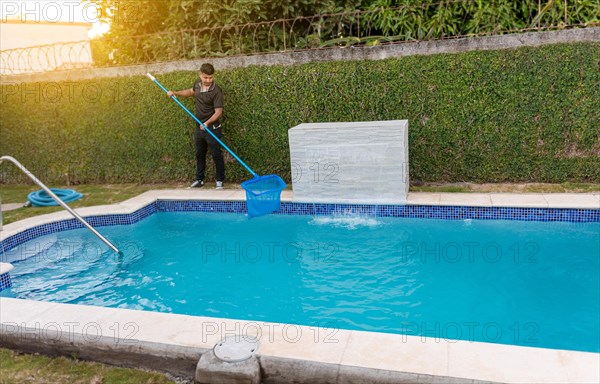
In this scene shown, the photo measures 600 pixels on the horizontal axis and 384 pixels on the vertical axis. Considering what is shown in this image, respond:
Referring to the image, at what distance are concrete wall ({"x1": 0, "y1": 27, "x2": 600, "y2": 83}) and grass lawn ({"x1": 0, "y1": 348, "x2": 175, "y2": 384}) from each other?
598 cm

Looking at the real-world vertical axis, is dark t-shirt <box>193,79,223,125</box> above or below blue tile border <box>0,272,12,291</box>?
above

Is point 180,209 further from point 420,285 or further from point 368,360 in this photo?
point 368,360

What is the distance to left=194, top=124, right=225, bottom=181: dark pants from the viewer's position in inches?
322

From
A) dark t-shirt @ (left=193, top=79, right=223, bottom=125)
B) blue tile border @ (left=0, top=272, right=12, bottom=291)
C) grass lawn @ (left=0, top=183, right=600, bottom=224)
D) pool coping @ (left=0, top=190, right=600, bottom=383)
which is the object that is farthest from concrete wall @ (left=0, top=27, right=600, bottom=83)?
pool coping @ (left=0, top=190, right=600, bottom=383)

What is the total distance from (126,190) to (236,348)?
20.8ft

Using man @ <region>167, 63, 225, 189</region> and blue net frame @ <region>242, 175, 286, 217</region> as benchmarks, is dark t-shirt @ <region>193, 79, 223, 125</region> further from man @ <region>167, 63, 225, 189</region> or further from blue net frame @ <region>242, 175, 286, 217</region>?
blue net frame @ <region>242, 175, 286, 217</region>

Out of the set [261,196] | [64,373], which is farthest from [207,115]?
[64,373]

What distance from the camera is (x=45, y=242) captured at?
21.7 ft

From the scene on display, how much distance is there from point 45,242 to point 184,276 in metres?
2.45

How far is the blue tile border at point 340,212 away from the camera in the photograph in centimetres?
621

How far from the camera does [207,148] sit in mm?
8602

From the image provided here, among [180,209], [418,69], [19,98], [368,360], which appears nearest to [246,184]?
[180,209]

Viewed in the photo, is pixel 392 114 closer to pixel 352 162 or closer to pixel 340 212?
pixel 352 162

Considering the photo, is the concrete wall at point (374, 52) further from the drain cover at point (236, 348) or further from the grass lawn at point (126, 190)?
the drain cover at point (236, 348)
